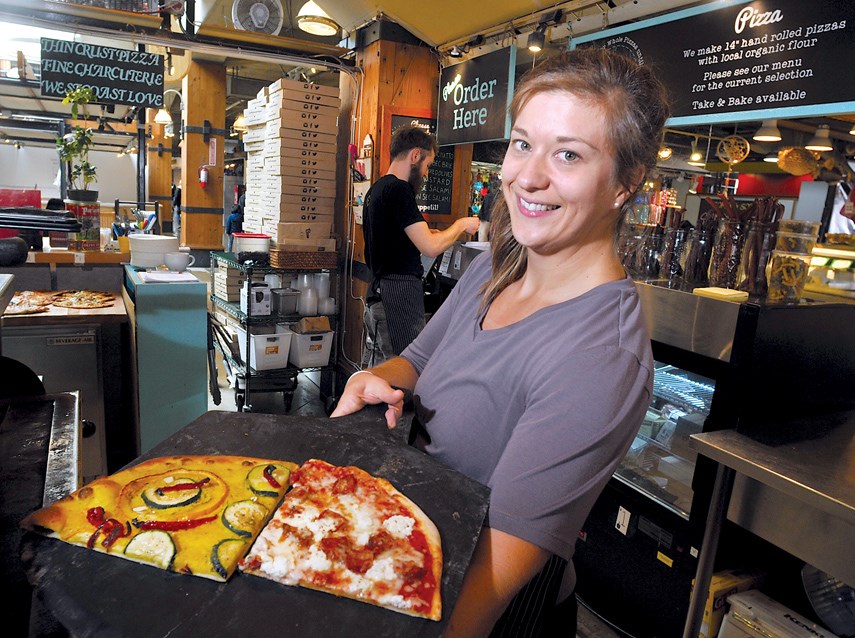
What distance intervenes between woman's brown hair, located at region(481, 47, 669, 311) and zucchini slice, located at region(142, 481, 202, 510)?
89cm

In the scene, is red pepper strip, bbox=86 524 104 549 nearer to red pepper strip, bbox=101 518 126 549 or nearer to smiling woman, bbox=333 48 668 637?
red pepper strip, bbox=101 518 126 549

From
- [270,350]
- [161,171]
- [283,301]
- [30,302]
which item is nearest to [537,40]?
[283,301]

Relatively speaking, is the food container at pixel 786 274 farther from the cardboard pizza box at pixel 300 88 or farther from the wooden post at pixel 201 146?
the wooden post at pixel 201 146

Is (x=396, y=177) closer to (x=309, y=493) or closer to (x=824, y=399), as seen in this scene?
(x=824, y=399)

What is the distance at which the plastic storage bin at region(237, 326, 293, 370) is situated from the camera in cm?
441

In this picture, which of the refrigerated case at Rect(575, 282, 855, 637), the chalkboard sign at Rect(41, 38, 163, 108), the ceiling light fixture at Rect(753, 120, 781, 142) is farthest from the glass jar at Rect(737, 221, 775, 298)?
the ceiling light fixture at Rect(753, 120, 781, 142)

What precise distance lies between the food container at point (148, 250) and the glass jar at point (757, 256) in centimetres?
329

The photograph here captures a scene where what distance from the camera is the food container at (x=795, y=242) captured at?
6.71 ft

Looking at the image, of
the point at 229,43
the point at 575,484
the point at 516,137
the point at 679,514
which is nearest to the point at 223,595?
the point at 575,484

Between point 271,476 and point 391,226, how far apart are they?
9.47 ft

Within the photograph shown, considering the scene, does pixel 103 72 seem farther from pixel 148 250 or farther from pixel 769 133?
pixel 769 133

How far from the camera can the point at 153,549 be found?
74 centimetres

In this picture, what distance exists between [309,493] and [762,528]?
159 cm

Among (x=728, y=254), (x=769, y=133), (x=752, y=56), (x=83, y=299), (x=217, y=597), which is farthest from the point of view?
(x=769, y=133)
